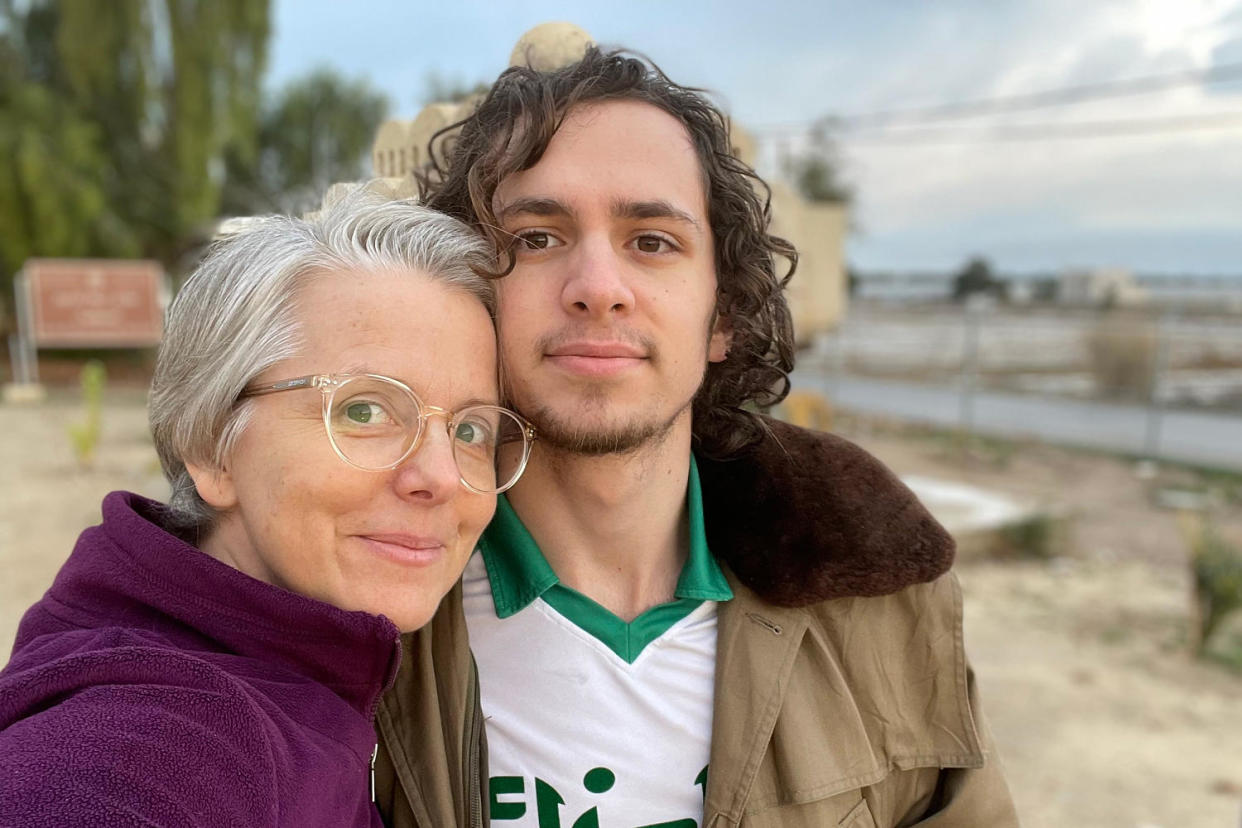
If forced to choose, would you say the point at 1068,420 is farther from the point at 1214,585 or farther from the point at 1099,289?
the point at 1099,289

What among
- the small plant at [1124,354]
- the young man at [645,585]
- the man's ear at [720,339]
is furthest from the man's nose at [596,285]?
the small plant at [1124,354]

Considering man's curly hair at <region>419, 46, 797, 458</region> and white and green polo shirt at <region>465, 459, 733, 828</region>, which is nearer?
white and green polo shirt at <region>465, 459, 733, 828</region>

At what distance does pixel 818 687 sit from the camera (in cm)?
156

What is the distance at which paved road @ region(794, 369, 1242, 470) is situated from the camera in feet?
36.5

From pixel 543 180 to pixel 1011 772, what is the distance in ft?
12.6

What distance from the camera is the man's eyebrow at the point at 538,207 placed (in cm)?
156

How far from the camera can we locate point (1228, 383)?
1565 cm

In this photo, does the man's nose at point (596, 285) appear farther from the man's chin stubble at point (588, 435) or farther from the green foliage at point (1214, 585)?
the green foliage at point (1214, 585)

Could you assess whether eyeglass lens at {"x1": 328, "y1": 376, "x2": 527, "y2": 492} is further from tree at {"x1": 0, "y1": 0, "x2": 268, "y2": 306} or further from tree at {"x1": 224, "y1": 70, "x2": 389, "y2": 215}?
tree at {"x1": 224, "y1": 70, "x2": 389, "y2": 215}

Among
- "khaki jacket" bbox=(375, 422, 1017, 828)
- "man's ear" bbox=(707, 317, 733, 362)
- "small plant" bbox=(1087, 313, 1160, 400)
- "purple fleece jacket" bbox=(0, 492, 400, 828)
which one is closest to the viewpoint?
"purple fleece jacket" bbox=(0, 492, 400, 828)

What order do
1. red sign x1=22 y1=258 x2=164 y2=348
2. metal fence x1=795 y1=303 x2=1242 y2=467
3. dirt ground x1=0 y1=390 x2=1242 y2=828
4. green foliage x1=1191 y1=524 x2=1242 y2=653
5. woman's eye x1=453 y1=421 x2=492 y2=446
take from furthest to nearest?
red sign x1=22 y1=258 x2=164 y2=348 → metal fence x1=795 y1=303 x2=1242 y2=467 → green foliage x1=1191 y1=524 x2=1242 y2=653 → dirt ground x1=0 y1=390 x2=1242 y2=828 → woman's eye x1=453 y1=421 x2=492 y2=446

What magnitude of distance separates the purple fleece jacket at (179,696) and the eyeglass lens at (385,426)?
201 millimetres

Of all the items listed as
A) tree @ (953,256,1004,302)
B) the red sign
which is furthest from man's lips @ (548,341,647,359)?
tree @ (953,256,1004,302)

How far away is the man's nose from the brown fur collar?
47cm
